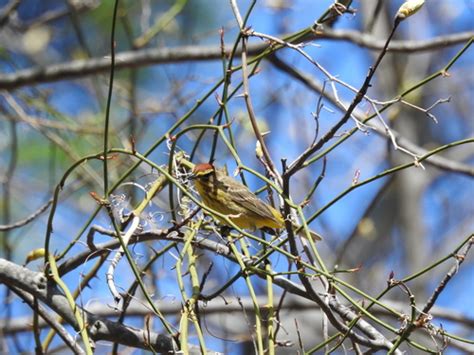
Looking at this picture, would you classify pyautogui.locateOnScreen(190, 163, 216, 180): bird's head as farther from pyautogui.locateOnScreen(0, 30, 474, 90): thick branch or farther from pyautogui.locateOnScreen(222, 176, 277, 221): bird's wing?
pyautogui.locateOnScreen(0, 30, 474, 90): thick branch

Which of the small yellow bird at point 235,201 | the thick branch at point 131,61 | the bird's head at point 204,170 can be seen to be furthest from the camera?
the thick branch at point 131,61

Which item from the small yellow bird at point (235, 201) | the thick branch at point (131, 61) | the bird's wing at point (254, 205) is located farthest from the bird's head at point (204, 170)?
the thick branch at point (131, 61)

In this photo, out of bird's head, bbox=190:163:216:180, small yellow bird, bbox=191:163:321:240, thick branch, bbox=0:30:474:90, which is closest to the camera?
bird's head, bbox=190:163:216:180

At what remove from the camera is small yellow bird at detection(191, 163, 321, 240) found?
3758 mm

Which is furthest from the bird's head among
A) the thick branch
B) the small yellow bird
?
the thick branch

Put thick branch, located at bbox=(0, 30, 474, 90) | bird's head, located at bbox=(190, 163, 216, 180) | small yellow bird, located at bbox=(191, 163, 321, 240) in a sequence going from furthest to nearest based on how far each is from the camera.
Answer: thick branch, located at bbox=(0, 30, 474, 90) < small yellow bird, located at bbox=(191, 163, 321, 240) < bird's head, located at bbox=(190, 163, 216, 180)

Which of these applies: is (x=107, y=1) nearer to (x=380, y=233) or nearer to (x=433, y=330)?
(x=380, y=233)

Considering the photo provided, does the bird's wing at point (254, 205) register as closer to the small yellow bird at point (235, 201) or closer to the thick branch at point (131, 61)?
the small yellow bird at point (235, 201)

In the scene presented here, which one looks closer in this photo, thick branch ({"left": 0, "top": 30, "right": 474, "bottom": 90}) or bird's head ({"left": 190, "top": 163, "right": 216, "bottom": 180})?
bird's head ({"left": 190, "top": 163, "right": 216, "bottom": 180})

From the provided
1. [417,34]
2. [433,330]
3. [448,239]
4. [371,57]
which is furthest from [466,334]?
[433,330]

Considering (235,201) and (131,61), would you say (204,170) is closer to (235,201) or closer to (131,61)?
(235,201)

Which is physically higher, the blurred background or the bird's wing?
the blurred background

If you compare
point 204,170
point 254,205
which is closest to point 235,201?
point 254,205

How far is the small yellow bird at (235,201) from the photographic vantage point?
3758 mm
